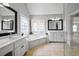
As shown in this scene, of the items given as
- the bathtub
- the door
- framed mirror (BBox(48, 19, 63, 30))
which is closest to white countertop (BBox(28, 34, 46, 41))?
the bathtub

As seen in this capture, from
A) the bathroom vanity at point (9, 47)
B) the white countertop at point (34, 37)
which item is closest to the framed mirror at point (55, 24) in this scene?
the white countertop at point (34, 37)

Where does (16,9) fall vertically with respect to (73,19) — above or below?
above

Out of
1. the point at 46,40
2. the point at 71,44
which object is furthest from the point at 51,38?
the point at 71,44

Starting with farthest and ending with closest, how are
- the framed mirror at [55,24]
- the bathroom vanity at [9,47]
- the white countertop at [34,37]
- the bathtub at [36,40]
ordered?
the framed mirror at [55,24] → the white countertop at [34,37] → the bathtub at [36,40] → the bathroom vanity at [9,47]

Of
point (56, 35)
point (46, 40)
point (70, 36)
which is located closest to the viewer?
point (70, 36)

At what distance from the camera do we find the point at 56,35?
520 cm

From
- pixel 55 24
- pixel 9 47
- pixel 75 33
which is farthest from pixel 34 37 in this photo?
pixel 9 47

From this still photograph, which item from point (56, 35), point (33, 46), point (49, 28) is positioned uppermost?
point (49, 28)

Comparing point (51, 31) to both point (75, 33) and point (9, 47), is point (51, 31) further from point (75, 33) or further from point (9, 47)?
point (9, 47)

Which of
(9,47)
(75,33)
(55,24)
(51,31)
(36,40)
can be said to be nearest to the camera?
(9,47)

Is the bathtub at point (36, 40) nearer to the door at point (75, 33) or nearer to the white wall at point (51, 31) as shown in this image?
the white wall at point (51, 31)

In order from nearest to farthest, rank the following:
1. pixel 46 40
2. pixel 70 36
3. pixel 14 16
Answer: pixel 14 16
pixel 70 36
pixel 46 40

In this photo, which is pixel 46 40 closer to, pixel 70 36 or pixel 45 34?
pixel 45 34

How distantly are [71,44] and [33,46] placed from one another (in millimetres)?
1446
